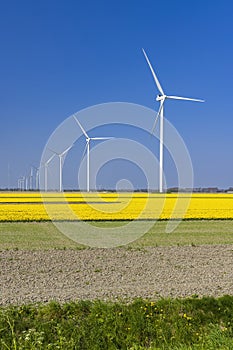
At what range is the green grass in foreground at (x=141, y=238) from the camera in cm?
2278

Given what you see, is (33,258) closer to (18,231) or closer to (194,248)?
(194,248)

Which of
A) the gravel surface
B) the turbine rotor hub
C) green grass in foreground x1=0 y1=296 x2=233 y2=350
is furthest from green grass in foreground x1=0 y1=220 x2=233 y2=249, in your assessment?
the turbine rotor hub

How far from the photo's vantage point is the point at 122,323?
1063 centimetres

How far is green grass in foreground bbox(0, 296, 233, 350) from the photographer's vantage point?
9.98 meters

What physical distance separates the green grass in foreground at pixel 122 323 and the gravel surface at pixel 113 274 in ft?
3.36

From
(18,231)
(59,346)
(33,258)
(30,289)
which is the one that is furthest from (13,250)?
(59,346)

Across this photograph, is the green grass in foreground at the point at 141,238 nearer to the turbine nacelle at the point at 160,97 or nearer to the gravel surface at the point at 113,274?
the gravel surface at the point at 113,274

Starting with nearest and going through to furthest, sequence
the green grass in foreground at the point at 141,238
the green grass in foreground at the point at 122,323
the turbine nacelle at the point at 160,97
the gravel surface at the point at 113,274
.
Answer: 1. the green grass in foreground at the point at 122,323
2. the gravel surface at the point at 113,274
3. the green grass in foreground at the point at 141,238
4. the turbine nacelle at the point at 160,97

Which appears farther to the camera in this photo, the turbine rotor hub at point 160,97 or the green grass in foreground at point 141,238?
the turbine rotor hub at point 160,97

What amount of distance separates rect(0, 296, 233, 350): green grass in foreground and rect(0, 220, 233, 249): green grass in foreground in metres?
10.3

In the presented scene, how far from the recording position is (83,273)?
15570 mm

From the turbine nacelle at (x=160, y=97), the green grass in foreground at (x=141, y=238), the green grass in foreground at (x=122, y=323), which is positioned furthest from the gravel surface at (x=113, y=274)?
the turbine nacelle at (x=160, y=97)

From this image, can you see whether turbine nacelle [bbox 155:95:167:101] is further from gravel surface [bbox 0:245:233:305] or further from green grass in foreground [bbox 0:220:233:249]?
gravel surface [bbox 0:245:233:305]

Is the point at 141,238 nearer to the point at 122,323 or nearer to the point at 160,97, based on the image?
the point at 122,323
